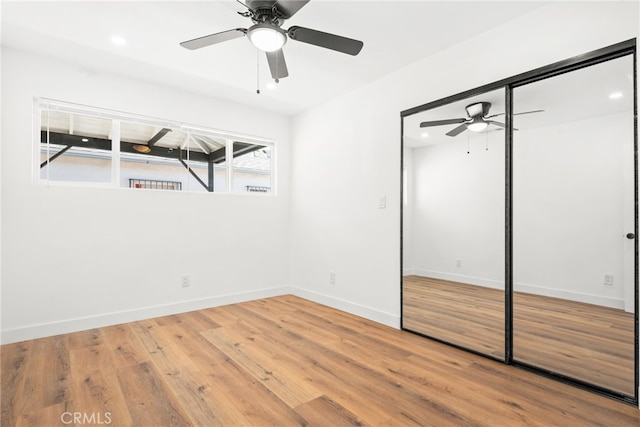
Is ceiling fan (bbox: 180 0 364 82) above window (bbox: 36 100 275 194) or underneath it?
above

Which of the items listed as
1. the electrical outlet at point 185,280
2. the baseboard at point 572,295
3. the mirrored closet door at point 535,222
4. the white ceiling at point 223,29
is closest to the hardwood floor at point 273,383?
the mirrored closet door at point 535,222

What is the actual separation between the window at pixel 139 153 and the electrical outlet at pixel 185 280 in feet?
3.26

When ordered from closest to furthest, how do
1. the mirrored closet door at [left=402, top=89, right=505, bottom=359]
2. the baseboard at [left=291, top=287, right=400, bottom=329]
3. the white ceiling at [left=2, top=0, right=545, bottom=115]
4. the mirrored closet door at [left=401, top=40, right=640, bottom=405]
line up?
the mirrored closet door at [left=401, top=40, right=640, bottom=405] → the white ceiling at [left=2, top=0, right=545, bottom=115] → the mirrored closet door at [left=402, top=89, right=505, bottom=359] → the baseboard at [left=291, top=287, right=400, bottom=329]

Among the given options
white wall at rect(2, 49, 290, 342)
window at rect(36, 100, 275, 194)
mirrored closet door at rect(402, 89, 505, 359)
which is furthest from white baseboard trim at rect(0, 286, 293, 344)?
mirrored closet door at rect(402, 89, 505, 359)

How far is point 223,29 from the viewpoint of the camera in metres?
2.60

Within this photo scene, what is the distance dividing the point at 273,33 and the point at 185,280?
285cm

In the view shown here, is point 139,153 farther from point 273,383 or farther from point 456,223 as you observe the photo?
point 456,223

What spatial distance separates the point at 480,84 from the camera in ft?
8.79

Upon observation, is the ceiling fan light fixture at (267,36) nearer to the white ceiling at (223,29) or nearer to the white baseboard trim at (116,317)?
the white ceiling at (223,29)

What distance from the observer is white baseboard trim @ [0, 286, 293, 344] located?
2.87 metres

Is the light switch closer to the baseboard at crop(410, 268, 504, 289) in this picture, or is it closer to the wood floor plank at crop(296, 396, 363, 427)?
the baseboard at crop(410, 268, 504, 289)

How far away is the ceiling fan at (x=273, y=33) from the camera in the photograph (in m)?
1.93

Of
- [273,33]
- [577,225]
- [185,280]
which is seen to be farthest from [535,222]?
[185,280]

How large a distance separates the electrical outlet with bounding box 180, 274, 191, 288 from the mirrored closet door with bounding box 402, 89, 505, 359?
2387 mm
